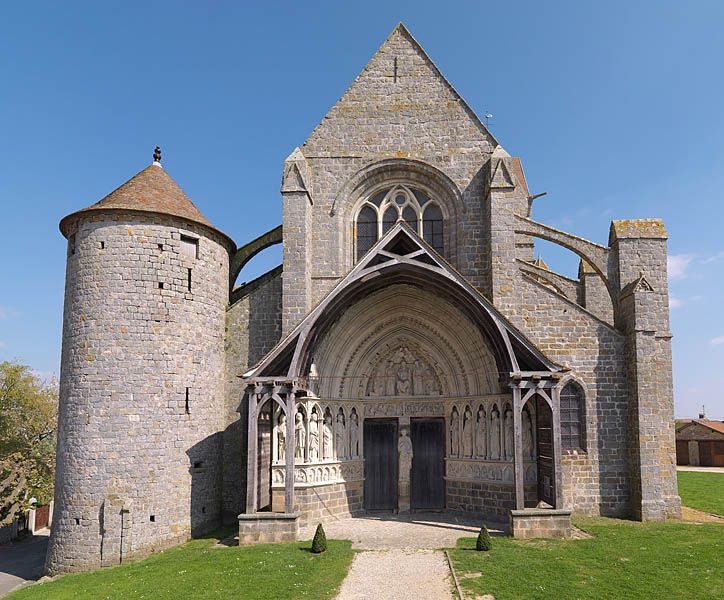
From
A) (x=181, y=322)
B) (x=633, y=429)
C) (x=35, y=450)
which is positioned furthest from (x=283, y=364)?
(x=35, y=450)

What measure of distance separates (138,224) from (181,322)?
264 cm

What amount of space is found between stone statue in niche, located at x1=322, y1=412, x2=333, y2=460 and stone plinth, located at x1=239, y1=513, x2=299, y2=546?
225 centimetres

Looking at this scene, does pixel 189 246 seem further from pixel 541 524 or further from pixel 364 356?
pixel 541 524

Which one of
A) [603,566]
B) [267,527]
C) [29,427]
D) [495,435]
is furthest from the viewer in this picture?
[29,427]

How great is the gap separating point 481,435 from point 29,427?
65.5 ft

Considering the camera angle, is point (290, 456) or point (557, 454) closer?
point (557, 454)

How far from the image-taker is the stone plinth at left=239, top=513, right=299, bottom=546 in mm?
11969

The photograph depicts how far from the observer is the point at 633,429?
13969mm

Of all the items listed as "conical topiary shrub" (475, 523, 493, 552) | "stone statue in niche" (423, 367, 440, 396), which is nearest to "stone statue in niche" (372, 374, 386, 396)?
"stone statue in niche" (423, 367, 440, 396)

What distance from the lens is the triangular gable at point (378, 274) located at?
40.6 feet

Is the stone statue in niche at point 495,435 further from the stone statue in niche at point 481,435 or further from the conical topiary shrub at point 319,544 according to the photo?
the conical topiary shrub at point 319,544

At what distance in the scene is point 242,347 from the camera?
51.2ft

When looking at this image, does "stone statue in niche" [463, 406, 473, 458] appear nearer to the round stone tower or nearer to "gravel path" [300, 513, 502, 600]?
"gravel path" [300, 513, 502, 600]

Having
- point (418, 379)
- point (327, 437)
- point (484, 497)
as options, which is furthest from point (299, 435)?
point (484, 497)
